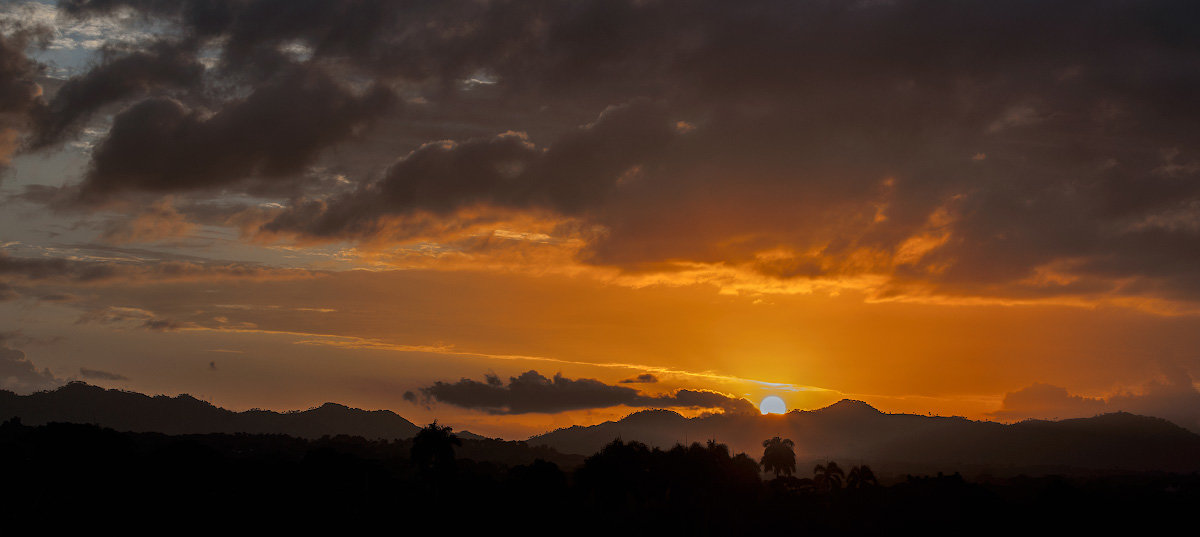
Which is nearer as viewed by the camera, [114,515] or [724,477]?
[114,515]

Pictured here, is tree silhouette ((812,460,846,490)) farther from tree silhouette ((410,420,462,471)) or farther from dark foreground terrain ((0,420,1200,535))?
tree silhouette ((410,420,462,471))

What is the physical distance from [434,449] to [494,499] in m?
14.2

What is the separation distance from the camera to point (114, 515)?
103438 mm

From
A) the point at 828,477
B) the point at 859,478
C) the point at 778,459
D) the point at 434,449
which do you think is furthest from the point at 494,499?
the point at 778,459

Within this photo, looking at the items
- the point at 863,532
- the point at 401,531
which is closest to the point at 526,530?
the point at 401,531

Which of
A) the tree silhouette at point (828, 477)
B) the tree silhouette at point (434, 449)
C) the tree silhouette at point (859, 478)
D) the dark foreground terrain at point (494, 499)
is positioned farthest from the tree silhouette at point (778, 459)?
the tree silhouette at point (434, 449)

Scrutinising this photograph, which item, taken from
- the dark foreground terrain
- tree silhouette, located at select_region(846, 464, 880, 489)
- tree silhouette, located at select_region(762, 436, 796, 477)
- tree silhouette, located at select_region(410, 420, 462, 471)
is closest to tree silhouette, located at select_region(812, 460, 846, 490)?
the dark foreground terrain

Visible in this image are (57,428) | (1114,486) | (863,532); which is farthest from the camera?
(1114,486)

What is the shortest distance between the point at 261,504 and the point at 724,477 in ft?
241

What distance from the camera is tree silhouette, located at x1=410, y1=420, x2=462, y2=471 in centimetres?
13125

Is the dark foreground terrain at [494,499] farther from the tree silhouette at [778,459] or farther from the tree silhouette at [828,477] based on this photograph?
the tree silhouette at [778,459]

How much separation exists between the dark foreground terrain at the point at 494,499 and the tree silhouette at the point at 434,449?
0.69 ft

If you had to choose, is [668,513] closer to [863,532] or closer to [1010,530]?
[863,532]

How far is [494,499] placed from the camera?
403 feet
